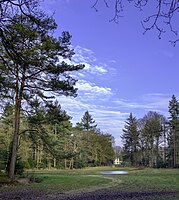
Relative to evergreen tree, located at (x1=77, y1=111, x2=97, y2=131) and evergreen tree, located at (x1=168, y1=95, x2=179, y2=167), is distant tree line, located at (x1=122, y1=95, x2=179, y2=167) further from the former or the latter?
evergreen tree, located at (x1=77, y1=111, x2=97, y2=131)

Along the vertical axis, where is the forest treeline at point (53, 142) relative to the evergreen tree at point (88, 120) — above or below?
below

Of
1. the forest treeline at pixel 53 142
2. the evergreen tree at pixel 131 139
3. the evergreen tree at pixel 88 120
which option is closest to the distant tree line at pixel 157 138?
the evergreen tree at pixel 131 139

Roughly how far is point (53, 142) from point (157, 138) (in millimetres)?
29967

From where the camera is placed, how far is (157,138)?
42250 mm

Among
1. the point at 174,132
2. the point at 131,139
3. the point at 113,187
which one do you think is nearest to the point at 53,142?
the point at 113,187

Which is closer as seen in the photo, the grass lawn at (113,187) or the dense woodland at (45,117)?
the dense woodland at (45,117)

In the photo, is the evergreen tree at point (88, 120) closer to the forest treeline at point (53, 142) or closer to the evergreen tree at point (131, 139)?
the forest treeline at point (53, 142)

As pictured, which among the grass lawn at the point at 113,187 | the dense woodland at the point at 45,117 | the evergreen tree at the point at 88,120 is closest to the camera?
the dense woodland at the point at 45,117

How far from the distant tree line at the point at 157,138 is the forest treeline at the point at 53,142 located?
6.35 meters

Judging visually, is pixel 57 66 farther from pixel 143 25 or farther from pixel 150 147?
pixel 150 147

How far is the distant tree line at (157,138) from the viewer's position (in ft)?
131

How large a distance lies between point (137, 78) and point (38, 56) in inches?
215

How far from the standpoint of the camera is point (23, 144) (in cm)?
2897

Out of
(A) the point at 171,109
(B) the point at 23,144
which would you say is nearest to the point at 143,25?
(B) the point at 23,144
